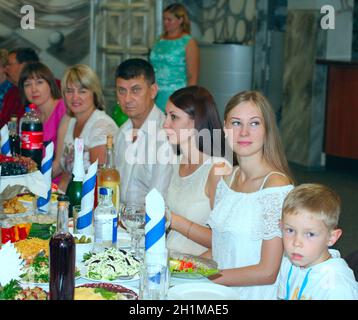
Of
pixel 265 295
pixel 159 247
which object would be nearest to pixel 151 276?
pixel 159 247

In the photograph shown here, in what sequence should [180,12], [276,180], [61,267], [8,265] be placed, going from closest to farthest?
[61,267]
[8,265]
[276,180]
[180,12]

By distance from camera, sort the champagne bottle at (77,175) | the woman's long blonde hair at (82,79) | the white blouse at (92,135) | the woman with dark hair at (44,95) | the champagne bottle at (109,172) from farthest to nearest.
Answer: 1. the woman with dark hair at (44,95)
2. the woman's long blonde hair at (82,79)
3. the white blouse at (92,135)
4. the champagne bottle at (109,172)
5. the champagne bottle at (77,175)

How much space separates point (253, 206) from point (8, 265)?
3.19 feet

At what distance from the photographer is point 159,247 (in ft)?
7.08

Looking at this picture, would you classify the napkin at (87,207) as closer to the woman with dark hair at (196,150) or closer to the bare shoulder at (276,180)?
the woman with dark hair at (196,150)

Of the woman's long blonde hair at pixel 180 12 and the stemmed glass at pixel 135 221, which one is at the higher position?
the woman's long blonde hair at pixel 180 12

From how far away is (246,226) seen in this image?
2756 millimetres

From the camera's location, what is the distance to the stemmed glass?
99.2 inches

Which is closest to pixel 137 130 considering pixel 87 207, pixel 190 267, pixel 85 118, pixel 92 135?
pixel 92 135

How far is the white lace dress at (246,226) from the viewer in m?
2.68

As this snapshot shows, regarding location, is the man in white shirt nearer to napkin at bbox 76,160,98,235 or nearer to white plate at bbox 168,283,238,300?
napkin at bbox 76,160,98,235

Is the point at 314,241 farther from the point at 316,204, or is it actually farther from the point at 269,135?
the point at 269,135

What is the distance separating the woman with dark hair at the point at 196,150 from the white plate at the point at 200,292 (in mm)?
919

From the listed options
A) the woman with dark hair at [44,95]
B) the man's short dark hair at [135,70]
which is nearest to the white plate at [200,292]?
the man's short dark hair at [135,70]
